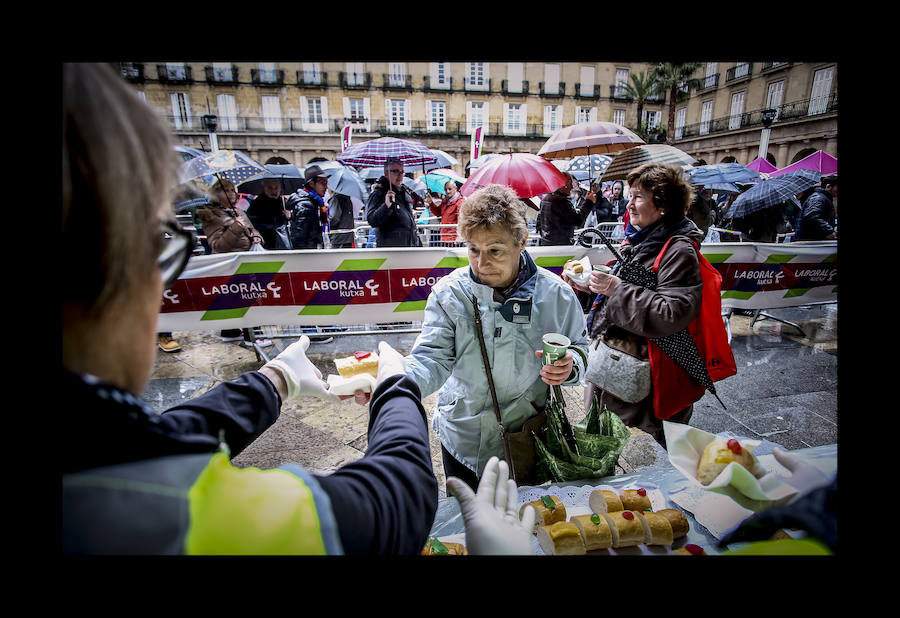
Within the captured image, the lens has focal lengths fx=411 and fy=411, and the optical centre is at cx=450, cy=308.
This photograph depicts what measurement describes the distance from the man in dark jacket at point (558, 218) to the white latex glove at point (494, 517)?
632cm

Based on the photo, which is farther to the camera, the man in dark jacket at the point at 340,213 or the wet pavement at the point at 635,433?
the man in dark jacket at the point at 340,213

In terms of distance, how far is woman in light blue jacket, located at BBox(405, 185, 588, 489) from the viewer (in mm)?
1988

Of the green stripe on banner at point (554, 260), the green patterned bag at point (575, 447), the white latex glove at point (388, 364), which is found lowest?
the green patterned bag at point (575, 447)

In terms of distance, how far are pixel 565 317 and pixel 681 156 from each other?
3.96 metres

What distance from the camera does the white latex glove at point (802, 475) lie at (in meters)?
0.84

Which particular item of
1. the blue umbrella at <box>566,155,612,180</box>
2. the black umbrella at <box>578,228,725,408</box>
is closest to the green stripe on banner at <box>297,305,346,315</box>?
the black umbrella at <box>578,228,725,408</box>

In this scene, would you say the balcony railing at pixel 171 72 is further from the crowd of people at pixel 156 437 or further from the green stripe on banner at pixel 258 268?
the green stripe on banner at pixel 258 268

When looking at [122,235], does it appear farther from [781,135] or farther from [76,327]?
[781,135]

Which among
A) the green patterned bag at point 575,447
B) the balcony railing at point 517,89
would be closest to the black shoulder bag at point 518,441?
the green patterned bag at point 575,447

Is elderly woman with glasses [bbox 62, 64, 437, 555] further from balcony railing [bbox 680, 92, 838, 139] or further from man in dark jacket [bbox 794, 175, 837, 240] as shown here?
balcony railing [bbox 680, 92, 838, 139]

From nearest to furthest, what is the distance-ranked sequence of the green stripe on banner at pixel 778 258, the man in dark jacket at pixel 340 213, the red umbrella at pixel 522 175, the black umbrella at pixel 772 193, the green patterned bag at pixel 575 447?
the green patterned bag at pixel 575 447 < the green stripe on banner at pixel 778 258 < the red umbrella at pixel 522 175 < the black umbrella at pixel 772 193 < the man in dark jacket at pixel 340 213

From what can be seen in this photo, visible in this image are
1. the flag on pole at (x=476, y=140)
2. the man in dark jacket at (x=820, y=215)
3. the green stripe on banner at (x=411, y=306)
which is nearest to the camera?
the green stripe on banner at (x=411, y=306)
